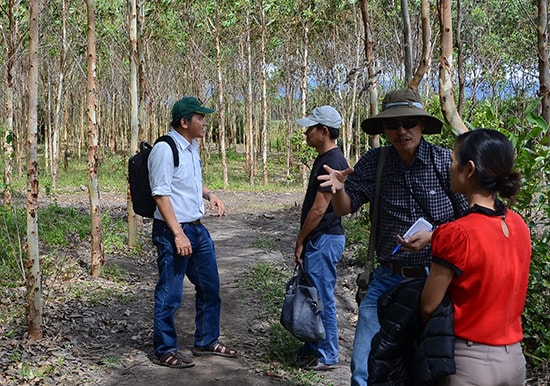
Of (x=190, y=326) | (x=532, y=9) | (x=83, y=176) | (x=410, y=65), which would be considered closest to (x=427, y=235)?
(x=190, y=326)

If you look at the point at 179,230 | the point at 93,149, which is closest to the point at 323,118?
the point at 179,230

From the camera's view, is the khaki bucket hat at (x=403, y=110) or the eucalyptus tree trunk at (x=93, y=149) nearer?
the khaki bucket hat at (x=403, y=110)

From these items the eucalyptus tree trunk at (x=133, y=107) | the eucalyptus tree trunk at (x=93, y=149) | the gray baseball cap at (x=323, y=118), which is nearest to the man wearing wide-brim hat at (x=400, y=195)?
the gray baseball cap at (x=323, y=118)

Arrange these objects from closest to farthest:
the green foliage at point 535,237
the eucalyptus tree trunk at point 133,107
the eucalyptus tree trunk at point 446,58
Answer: the green foliage at point 535,237 < the eucalyptus tree trunk at point 446,58 < the eucalyptus tree trunk at point 133,107

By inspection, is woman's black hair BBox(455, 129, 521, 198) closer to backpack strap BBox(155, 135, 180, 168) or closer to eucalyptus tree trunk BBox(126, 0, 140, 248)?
backpack strap BBox(155, 135, 180, 168)

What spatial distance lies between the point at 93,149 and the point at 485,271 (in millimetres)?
6045

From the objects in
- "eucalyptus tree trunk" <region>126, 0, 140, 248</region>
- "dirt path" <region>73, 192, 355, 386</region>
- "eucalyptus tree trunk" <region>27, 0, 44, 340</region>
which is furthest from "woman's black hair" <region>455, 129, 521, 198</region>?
"eucalyptus tree trunk" <region>126, 0, 140, 248</region>

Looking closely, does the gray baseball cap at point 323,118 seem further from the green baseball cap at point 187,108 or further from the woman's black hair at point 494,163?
the woman's black hair at point 494,163

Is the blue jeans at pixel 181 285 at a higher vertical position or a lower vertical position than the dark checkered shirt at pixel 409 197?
lower

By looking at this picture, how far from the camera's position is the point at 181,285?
15.3 feet

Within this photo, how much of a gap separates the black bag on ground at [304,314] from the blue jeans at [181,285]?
2.40ft

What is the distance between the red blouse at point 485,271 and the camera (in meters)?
2.13

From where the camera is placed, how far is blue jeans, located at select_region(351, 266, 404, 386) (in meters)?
3.05

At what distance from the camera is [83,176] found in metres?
25.2
